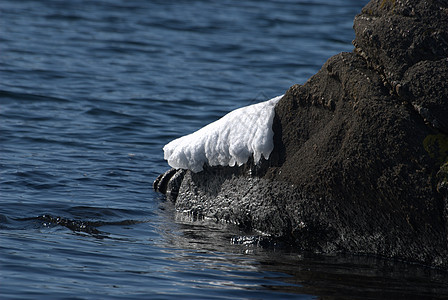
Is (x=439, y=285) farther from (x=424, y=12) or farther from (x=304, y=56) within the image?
(x=304, y=56)

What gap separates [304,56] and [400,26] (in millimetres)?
11737

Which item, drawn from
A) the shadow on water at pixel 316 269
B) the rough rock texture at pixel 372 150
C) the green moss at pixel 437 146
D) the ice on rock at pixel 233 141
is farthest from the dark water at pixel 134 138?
the green moss at pixel 437 146

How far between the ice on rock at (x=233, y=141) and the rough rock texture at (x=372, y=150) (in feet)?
0.39

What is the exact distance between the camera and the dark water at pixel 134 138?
5.23 m

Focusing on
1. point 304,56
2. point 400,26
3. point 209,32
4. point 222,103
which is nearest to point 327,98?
point 400,26

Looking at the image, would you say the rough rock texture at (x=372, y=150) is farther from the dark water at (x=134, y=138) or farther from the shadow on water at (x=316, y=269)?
the dark water at (x=134, y=138)

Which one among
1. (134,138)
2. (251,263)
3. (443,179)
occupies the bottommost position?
(134,138)

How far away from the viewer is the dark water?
5234mm

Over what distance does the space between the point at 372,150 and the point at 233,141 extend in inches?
58.0

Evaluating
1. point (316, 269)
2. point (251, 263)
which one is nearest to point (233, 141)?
point (251, 263)

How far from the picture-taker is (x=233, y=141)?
672cm

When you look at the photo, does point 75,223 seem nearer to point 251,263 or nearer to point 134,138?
point 251,263

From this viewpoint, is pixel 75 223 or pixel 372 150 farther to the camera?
pixel 75 223

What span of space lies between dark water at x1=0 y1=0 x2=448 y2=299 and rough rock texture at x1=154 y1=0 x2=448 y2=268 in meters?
0.28
